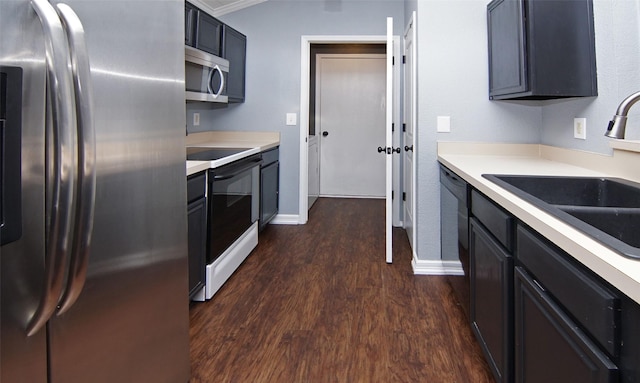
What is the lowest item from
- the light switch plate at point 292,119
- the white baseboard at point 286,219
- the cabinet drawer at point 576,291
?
the white baseboard at point 286,219

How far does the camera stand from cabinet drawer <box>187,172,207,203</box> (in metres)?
2.29

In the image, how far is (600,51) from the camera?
2141 millimetres

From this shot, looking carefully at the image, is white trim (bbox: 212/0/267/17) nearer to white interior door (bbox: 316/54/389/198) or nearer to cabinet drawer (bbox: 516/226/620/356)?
white interior door (bbox: 316/54/389/198)

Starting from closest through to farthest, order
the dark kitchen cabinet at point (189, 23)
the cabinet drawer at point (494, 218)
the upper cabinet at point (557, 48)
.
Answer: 1. the cabinet drawer at point (494, 218)
2. the upper cabinet at point (557, 48)
3. the dark kitchen cabinet at point (189, 23)

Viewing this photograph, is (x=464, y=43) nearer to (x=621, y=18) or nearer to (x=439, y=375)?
(x=621, y=18)

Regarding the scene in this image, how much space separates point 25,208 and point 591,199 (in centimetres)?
195

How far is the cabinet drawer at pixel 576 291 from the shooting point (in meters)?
0.81

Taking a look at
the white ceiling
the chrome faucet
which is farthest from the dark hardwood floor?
the white ceiling

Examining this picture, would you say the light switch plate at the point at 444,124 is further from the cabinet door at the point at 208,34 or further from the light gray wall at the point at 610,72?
the cabinet door at the point at 208,34

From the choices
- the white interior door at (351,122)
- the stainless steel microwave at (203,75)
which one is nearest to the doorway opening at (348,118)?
the white interior door at (351,122)

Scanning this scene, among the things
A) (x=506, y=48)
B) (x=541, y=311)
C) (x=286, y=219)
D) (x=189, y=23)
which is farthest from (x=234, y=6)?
(x=541, y=311)

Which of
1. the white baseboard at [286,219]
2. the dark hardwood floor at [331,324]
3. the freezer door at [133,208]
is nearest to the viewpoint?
the freezer door at [133,208]

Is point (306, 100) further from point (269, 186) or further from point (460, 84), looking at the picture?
point (460, 84)

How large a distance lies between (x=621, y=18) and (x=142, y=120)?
1999mm
